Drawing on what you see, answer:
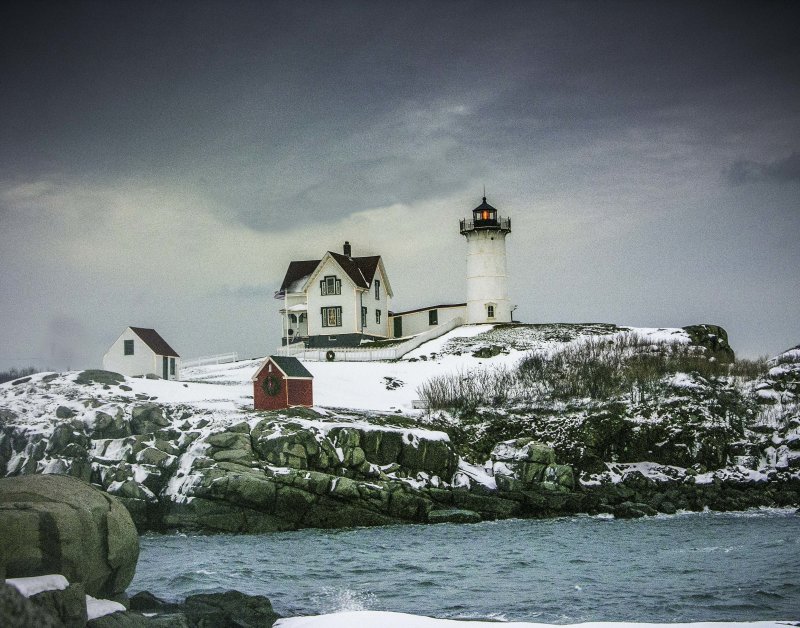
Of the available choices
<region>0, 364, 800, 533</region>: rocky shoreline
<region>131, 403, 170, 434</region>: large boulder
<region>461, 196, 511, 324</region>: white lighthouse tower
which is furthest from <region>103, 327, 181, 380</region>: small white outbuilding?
<region>461, 196, 511, 324</region>: white lighthouse tower

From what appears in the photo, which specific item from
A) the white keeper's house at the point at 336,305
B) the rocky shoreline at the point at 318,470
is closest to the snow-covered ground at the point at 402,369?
the rocky shoreline at the point at 318,470

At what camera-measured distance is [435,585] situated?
67.8 feet

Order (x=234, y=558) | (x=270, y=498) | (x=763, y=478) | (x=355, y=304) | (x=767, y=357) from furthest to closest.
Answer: (x=355, y=304) → (x=767, y=357) → (x=763, y=478) → (x=270, y=498) → (x=234, y=558)

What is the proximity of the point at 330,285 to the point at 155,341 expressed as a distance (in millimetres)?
15420

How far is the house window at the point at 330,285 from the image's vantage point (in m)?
62.5

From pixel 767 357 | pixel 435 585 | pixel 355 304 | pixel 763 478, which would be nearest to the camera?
pixel 435 585

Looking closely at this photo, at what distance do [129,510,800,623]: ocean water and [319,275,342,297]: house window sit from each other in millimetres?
32387

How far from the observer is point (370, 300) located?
64.5 m

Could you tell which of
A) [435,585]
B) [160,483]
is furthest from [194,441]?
[435,585]

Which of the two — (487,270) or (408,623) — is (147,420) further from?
(487,270)

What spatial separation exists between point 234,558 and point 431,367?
2847cm

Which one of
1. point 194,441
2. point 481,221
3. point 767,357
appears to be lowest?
point 194,441

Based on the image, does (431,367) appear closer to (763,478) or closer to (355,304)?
(355,304)

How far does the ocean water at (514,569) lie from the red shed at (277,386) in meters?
11.2
